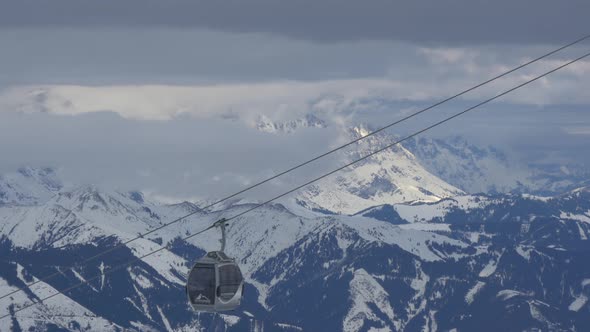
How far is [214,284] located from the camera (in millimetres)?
115250

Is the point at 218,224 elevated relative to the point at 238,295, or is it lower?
elevated

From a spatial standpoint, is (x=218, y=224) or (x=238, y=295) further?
(x=238, y=295)

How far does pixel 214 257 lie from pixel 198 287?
3.23 metres

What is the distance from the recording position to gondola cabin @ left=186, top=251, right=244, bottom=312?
115m

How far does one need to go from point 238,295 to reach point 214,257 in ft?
12.5

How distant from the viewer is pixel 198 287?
116m

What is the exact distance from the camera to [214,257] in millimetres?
117500

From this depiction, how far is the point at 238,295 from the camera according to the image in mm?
117750

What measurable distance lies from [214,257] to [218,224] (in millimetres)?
8445

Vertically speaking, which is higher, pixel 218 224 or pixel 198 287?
pixel 218 224

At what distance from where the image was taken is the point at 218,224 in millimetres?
109688

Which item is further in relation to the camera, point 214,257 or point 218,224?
point 214,257

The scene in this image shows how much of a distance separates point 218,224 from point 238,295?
1033 cm

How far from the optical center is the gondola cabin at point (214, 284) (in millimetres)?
115125
